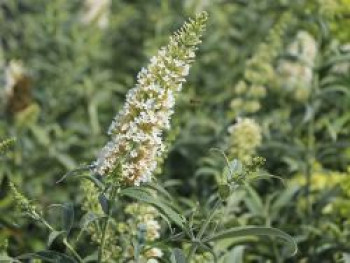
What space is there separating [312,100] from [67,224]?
8.44ft

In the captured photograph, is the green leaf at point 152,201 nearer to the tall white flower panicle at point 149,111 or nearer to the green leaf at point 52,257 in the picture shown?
the tall white flower panicle at point 149,111

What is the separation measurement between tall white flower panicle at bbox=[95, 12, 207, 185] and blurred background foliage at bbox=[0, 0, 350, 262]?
2.14 ft

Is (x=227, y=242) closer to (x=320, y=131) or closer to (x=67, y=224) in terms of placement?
(x=67, y=224)

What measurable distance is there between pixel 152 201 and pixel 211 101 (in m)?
3.96

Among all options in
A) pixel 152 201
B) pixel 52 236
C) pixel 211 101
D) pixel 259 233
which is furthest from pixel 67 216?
pixel 211 101

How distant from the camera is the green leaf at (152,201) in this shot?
9.46 ft

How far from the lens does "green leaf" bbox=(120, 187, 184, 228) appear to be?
288 cm

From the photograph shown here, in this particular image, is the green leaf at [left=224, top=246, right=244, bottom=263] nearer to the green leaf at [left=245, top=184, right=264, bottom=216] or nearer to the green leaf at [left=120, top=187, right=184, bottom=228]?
the green leaf at [left=120, top=187, right=184, bottom=228]

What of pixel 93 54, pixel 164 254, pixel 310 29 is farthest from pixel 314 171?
pixel 93 54

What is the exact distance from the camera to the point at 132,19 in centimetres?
843

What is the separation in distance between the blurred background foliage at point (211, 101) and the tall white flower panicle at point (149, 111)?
2.14 ft

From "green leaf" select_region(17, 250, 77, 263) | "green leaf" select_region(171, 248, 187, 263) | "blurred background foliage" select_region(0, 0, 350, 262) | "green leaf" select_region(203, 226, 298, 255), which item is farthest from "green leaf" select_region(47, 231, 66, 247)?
"blurred background foliage" select_region(0, 0, 350, 262)

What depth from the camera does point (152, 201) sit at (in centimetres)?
290

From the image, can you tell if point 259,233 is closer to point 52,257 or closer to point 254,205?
point 52,257
